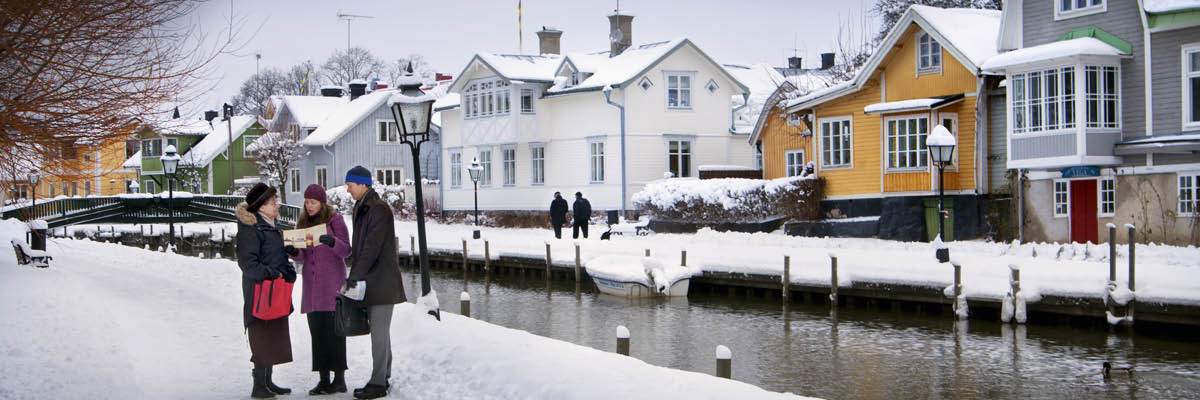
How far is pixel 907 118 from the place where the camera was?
33.5 meters

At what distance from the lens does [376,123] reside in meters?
63.2

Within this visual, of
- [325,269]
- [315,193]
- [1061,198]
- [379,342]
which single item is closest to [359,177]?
[315,193]

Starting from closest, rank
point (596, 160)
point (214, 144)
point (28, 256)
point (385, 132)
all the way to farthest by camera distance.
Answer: point (28, 256), point (596, 160), point (385, 132), point (214, 144)

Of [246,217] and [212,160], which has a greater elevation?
[212,160]

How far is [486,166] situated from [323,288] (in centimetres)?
4171

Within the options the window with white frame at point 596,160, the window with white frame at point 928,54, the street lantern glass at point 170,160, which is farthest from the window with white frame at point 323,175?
the window with white frame at point 928,54

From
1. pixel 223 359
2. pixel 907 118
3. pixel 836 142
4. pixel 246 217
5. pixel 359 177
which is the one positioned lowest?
pixel 223 359

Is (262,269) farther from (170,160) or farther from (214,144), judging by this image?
(214,144)

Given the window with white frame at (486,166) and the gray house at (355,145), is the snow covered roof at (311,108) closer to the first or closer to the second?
the gray house at (355,145)

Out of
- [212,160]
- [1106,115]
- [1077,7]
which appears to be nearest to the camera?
[1106,115]

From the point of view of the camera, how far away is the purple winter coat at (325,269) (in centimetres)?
1029

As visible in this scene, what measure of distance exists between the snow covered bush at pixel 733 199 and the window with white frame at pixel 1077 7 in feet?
30.1

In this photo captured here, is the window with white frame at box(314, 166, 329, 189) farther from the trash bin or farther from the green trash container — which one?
the trash bin

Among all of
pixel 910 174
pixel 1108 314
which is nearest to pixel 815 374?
pixel 1108 314
